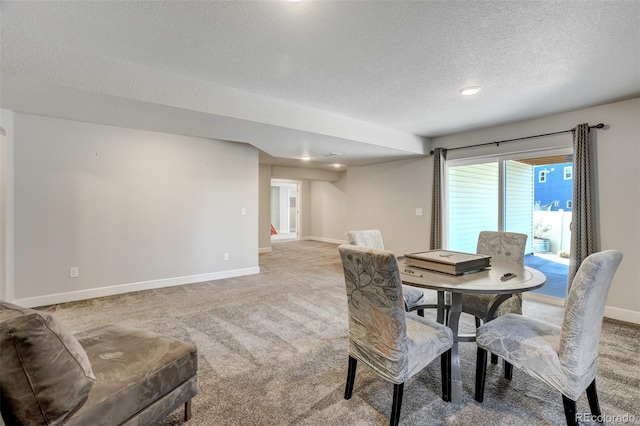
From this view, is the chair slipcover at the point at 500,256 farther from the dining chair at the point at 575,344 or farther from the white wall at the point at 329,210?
the white wall at the point at 329,210

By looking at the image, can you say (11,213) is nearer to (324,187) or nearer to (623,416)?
(623,416)

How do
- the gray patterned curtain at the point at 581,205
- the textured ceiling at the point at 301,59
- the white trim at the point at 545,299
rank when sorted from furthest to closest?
1. the white trim at the point at 545,299
2. the gray patterned curtain at the point at 581,205
3. the textured ceiling at the point at 301,59

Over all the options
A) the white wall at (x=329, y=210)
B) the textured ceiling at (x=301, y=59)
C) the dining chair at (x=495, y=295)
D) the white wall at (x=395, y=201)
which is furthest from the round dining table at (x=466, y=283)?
the white wall at (x=329, y=210)

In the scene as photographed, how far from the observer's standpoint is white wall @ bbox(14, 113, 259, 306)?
352 centimetres

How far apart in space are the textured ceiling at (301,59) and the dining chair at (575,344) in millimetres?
1514

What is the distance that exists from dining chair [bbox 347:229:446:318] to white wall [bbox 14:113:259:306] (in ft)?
9.44

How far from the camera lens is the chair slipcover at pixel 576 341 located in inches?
56.8

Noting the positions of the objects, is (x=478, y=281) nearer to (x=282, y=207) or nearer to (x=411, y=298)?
(x=411, y=298)

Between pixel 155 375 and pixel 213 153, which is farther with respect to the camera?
pixel 213 153

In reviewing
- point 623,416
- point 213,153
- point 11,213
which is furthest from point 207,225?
point 623,416

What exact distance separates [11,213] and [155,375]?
337 centimetres

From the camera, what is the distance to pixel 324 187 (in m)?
10.2

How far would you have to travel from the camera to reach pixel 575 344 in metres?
1.48

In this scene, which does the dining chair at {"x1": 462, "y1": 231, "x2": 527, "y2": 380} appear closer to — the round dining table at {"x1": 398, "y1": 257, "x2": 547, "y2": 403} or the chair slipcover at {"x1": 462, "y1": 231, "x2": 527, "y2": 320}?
the chair slipcover at {"x1": 462, "y1": 231, "x2": 527, "y2": 320}
